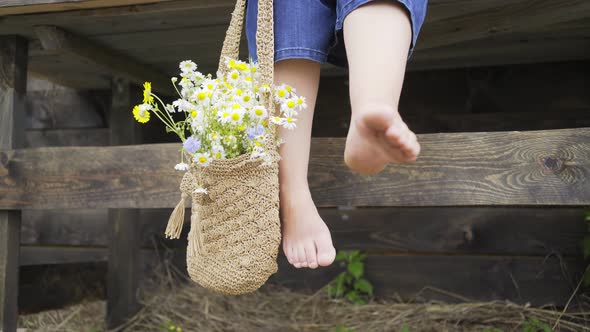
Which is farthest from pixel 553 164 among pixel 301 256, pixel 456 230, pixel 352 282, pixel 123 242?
pixel 123 242

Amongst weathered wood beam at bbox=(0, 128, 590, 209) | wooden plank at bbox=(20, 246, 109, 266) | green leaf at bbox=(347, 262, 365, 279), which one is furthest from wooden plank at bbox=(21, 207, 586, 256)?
weathered wood beam at bbox=(0, 128, 590, 209)

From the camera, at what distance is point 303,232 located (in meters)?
1.37

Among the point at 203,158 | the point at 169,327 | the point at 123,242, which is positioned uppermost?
the point at 203,158

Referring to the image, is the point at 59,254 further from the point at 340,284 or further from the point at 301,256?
the point at 301,256

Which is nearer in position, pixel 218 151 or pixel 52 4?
pixel 218 151

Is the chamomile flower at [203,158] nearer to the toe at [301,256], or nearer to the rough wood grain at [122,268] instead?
the toe at [301,256]

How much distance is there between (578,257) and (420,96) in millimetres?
952

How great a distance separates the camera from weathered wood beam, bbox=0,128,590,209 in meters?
1.51

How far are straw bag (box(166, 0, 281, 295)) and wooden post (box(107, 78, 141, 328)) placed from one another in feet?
4.93

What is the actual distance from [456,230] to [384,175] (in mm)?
1114

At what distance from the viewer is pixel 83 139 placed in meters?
3.21

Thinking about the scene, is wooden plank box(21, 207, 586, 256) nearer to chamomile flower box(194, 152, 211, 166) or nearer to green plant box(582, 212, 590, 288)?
green plant box(582, 212, 590, 288)

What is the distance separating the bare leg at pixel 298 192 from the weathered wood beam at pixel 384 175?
0.29 meters

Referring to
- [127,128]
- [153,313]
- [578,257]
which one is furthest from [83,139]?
[578,257]
